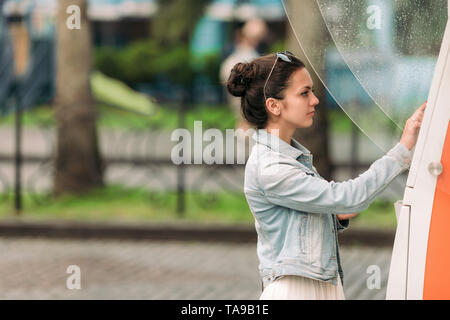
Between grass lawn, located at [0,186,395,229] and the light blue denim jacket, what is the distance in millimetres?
5850

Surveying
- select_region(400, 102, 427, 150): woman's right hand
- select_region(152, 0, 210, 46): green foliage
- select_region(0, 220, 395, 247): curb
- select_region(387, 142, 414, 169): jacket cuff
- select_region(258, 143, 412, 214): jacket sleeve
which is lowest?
select_region(0, 220, 395, 247): curb

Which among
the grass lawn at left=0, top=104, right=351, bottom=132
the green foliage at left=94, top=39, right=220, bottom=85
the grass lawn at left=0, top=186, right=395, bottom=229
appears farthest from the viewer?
the green foliage at left=94, top=39, right=220, bottom=85

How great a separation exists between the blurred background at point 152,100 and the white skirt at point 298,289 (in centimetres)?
50

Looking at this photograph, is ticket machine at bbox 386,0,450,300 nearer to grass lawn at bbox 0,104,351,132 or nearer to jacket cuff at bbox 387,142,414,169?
jacket cuff at bbox 387,142,414,169

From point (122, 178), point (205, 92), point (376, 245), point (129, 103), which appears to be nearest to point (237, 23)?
point (205, 92)

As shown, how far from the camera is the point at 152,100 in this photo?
43.0ft

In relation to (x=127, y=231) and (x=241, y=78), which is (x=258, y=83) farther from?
(x=127, y=231)

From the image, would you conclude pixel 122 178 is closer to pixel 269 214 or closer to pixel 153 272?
pixel 153 272

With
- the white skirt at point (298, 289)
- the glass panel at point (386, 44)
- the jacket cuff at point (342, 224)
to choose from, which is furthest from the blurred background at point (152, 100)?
the white skirt at point (298, 289)

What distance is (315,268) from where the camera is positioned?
2.48m

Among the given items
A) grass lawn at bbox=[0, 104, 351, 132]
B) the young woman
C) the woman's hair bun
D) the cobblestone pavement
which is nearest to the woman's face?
the young woman

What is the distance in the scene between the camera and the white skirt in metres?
2.50

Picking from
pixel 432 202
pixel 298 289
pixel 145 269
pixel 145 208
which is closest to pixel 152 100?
pixel 145 208
